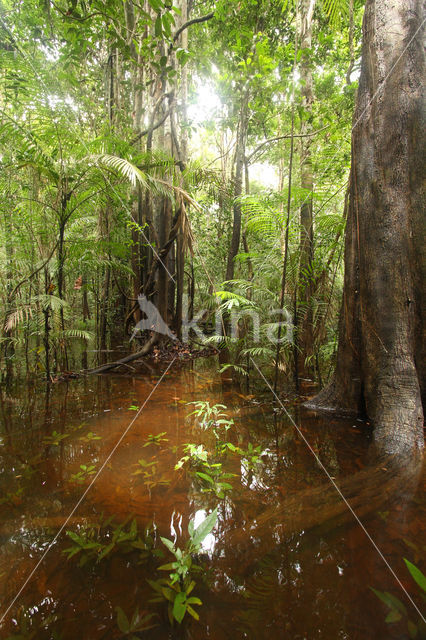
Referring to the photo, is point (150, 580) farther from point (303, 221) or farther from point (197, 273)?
point (197, 273)

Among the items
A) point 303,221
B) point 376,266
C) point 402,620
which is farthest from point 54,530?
point 303,221

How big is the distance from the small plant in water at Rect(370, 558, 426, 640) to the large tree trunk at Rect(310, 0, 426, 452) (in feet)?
4.00

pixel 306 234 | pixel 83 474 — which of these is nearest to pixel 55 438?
pixel 83 474

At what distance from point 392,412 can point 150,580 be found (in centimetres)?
177

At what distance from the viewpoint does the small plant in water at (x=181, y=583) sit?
926 mm

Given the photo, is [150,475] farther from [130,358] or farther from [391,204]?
[130,358]

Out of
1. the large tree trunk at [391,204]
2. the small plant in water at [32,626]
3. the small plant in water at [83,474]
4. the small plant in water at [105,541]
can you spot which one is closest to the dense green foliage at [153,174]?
the large tree trunk at [391,204]

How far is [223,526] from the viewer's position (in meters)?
1.31

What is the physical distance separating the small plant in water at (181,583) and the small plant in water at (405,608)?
57 centimetres

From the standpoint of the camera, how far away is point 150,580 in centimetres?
104

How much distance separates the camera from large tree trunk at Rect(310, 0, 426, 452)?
85.7 inches

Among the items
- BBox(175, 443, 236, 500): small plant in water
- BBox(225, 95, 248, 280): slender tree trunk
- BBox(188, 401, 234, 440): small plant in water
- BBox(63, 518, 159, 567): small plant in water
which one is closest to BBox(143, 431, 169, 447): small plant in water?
BBox(175, 443, 236, 500): small plant in water

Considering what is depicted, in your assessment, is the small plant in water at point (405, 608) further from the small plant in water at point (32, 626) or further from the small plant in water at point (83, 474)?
the small plant in water at point (83, 474)

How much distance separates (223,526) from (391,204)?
7.56ft
